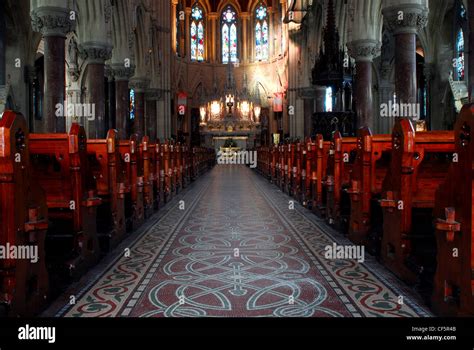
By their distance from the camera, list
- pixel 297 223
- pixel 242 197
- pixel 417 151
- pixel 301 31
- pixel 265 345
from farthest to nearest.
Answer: pixel 301 31 < pixel 242 197 < pixel 297 223 < pixel 417 151 < pixel 265 345

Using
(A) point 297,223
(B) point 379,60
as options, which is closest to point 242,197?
(A) point 297,223

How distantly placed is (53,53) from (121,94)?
727 centimetres

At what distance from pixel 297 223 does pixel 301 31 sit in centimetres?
2082

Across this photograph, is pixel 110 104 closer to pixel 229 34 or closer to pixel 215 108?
pixel 215 108

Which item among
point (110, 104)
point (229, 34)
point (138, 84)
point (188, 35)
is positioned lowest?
point (110, 104)

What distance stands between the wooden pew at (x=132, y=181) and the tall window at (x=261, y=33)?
34.0 m

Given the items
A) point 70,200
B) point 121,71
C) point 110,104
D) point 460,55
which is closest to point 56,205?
point 70,200

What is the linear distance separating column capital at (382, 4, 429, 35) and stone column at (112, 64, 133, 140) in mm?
10528

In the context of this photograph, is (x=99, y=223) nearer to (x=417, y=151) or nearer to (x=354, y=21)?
(x=417, y=151)

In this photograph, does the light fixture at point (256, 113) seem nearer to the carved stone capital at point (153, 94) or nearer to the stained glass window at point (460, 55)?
the carved stone capital at point (153, 94)

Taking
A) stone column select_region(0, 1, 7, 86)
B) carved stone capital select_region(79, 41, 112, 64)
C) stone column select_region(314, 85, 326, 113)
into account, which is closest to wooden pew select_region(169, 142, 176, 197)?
carved stone capital select_region(79, 41, 112, 64)

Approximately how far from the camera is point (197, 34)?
131 feet

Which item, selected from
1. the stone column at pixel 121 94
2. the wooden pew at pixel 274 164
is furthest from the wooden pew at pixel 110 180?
the stone column at pixel 121 94

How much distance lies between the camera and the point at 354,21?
14.6 metres
